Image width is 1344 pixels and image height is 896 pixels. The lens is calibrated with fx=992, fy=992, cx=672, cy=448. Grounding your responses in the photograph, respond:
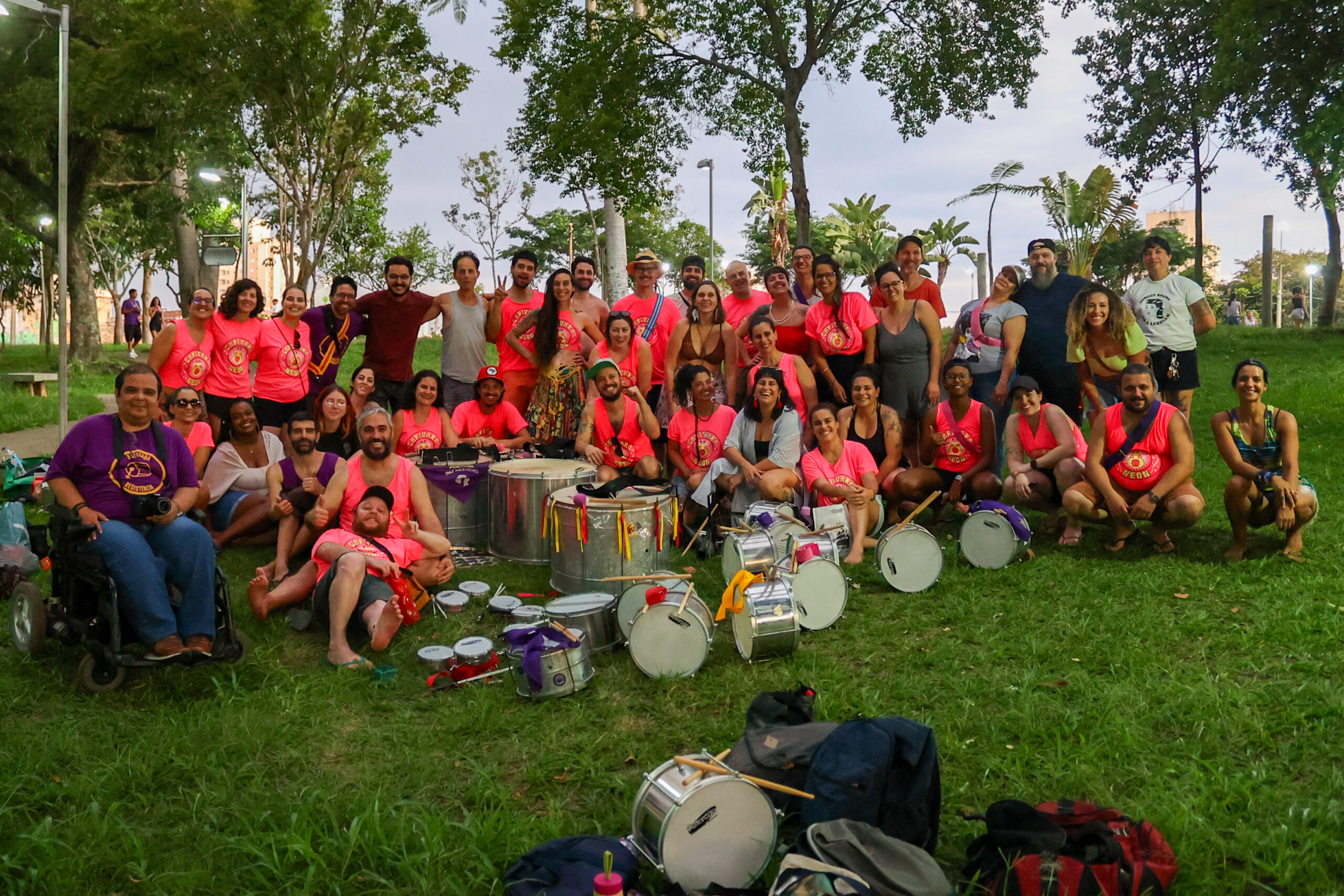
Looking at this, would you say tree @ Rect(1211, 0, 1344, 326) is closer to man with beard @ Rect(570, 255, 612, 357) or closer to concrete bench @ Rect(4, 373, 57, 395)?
man with beard @ Rect(570, 255, 612, 357)

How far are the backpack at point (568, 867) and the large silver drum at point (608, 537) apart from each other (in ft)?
9.93

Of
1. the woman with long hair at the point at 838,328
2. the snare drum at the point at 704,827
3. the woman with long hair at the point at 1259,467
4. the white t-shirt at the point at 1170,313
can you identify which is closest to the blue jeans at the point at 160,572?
the snare drum at the point at 704,827

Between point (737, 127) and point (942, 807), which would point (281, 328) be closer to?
point (942, 807)

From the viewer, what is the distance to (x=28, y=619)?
5.30 m

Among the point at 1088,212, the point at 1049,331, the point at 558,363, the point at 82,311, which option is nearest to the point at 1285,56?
the point at 1088,212

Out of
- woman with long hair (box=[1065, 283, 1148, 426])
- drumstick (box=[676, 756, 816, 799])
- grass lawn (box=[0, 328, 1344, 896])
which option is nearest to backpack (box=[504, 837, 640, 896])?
grass lawn (box=[0, 328, 1344, 896])

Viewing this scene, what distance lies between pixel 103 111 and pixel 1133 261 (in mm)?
39434

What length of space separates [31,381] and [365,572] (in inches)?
563

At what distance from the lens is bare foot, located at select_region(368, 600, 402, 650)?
552 cm

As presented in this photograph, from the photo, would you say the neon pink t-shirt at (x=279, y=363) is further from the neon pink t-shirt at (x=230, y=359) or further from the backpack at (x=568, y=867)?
the backpack at (x=568, y=867)

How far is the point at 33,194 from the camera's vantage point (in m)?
21.1

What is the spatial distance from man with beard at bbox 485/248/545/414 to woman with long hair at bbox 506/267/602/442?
219 mm

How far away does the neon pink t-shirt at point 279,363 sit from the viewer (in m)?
8.20

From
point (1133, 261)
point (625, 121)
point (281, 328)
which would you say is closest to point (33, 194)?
point (625, 121)
